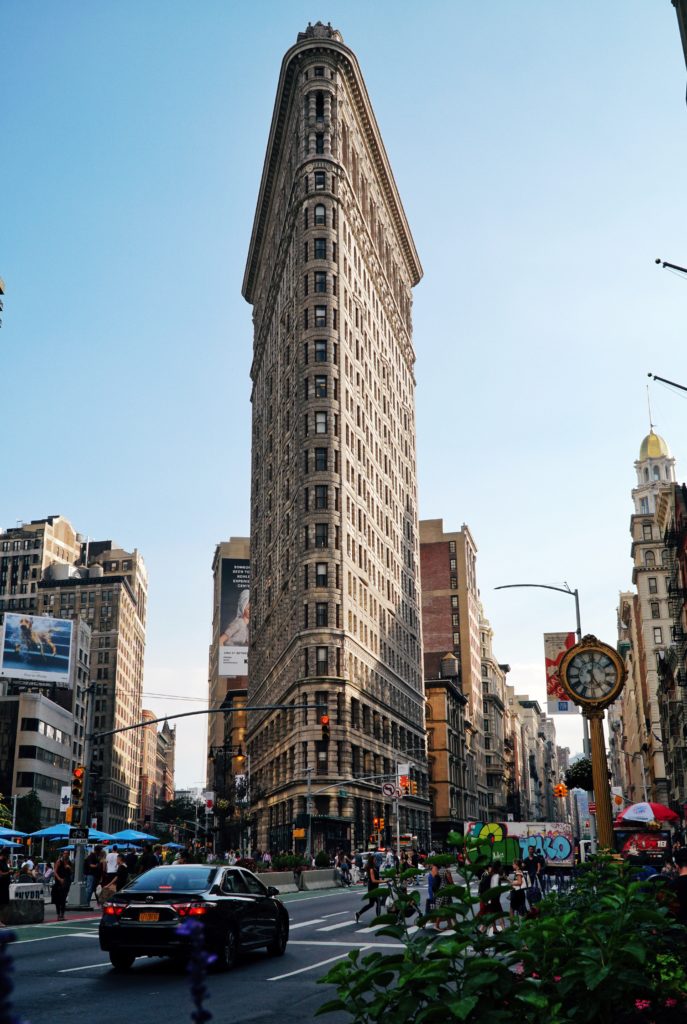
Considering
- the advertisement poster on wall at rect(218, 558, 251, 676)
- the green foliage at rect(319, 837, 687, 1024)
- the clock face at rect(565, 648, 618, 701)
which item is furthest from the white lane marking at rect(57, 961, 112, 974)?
the advertisement poster on wall at rect(218, 558, 251, 676)

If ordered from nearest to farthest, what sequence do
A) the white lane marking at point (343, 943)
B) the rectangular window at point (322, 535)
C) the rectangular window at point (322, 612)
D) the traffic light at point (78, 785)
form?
the white lane marking at point (343, 943)
the traffic light at point (78, 785)
the rectangular window at point (322, 612)
the rectangular window at point (322, 535)

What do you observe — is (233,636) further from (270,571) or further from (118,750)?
(118,750)

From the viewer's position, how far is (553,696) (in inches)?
1213

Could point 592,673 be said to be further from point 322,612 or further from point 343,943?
point 322,612

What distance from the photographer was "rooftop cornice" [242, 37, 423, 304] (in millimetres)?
100375

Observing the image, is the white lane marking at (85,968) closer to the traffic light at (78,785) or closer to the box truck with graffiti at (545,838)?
the traffic light at (78,785)

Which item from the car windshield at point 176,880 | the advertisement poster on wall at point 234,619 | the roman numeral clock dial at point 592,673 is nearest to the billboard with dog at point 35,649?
the advertisement poster on wall at point 234,619

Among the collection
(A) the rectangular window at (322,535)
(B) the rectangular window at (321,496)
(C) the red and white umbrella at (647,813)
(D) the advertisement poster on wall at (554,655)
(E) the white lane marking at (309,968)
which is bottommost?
(E) the white lane marking at (309,968)

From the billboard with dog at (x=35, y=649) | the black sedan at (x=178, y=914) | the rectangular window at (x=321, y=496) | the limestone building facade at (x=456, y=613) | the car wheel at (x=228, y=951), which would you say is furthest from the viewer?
the limestone building facade at (x=456, y=613)

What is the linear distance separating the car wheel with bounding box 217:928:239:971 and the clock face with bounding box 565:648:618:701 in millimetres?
8427

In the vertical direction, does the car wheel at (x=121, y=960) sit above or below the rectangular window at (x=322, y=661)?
below

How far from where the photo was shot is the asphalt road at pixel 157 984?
13172 mm

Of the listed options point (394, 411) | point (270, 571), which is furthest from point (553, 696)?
point (394, 411)

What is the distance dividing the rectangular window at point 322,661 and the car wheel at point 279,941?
2375 inches
